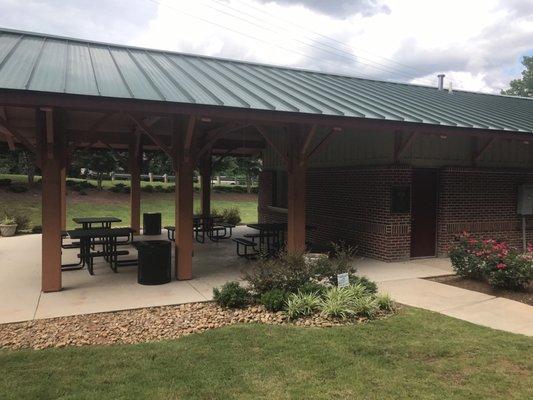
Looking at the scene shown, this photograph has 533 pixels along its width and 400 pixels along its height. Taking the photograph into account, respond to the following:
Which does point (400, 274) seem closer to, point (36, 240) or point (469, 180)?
point (469, 180)

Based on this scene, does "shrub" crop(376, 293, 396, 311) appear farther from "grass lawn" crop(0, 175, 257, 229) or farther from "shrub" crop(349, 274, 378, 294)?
"grass lawn" crop(0, 175, 257, 229)

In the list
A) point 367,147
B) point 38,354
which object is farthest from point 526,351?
point 367,147

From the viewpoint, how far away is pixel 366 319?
5836mm

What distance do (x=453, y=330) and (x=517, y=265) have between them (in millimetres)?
2722

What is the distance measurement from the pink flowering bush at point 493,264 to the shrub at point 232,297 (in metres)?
4.12

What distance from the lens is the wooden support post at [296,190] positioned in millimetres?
9281

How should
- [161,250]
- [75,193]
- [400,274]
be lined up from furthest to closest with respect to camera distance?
1. [75,193]
2. [400,274]
3. [161,250]

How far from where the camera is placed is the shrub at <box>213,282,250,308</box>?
6.35 meters

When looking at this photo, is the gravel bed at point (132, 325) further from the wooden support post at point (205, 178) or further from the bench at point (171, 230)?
the wooden support post at point (205, 178)

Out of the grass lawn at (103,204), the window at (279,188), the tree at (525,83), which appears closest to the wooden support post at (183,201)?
the window at (279,188)

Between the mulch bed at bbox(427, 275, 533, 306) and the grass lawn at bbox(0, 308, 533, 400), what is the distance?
2.10 meters

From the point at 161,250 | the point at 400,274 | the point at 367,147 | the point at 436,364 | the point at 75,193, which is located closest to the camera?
the point at 436,364

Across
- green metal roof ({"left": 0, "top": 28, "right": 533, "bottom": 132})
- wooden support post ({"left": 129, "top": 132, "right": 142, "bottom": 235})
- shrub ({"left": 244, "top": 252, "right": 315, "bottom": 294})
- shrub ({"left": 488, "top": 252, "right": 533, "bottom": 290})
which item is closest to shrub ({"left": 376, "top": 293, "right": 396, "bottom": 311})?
shrub ({"left": 244, "top": 252, "right": 315, "bottom": 294})

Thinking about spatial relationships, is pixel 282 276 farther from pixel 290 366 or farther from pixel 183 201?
pixel 183 201
